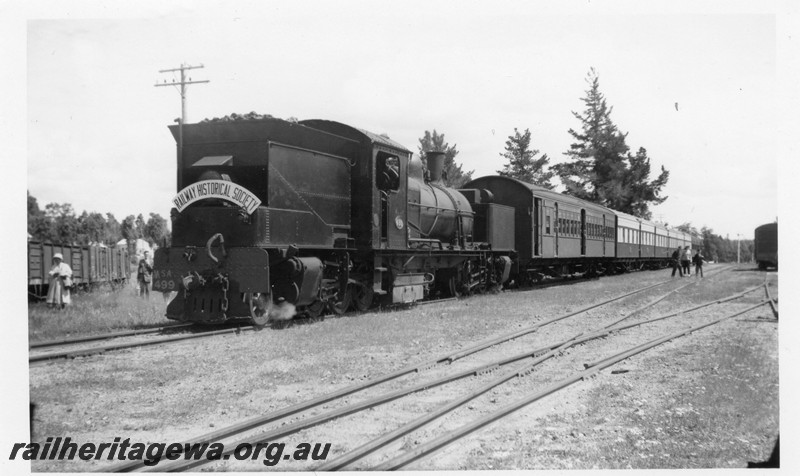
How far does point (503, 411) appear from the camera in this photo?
562 centimetres

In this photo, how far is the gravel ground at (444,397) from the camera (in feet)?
16.5

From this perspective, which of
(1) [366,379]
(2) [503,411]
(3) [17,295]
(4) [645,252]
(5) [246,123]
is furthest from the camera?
(4) [645,252]

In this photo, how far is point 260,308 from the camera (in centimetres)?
994

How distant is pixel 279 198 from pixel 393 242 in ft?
11.5

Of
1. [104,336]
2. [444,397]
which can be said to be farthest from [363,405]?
[104,336]

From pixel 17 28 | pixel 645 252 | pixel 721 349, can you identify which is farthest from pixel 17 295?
pixel 645 252

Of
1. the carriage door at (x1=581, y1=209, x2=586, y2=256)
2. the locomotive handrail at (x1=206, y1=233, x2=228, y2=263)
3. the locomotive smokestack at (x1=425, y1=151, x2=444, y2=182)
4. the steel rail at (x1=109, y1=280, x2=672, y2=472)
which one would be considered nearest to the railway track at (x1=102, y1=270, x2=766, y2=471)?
the steel rail at (x1=109, y1=280, x2=672, y2=472)

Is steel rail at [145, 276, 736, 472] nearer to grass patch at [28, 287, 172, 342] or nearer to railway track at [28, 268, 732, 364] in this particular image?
railway track at [28, 268, 732, 364]

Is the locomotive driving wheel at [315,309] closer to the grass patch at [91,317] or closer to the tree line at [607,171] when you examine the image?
the grass patch at [91,317]

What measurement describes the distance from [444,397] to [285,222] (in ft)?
15.8

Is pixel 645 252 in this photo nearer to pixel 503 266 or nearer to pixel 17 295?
pixel 503 266

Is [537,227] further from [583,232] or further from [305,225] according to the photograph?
[305,225]

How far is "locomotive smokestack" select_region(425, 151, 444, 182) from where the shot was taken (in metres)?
17.7

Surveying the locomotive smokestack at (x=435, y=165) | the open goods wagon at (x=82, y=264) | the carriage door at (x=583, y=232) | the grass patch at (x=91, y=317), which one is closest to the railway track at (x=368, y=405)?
the grass patch at (x=91, y=317)
